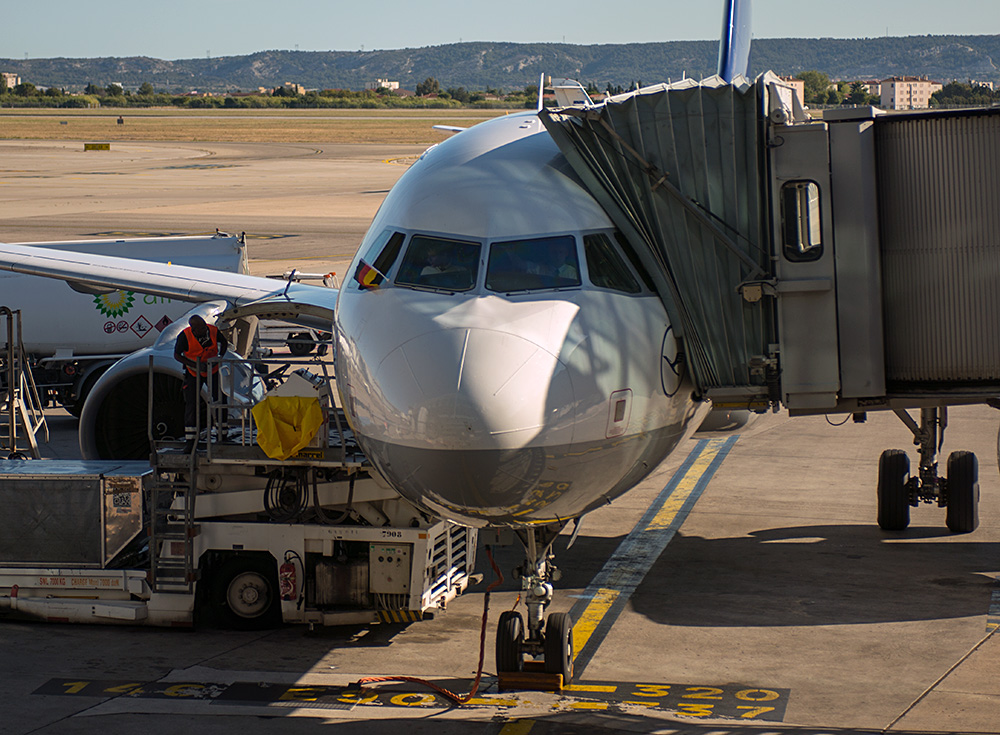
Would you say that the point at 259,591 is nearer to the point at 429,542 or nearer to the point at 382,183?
the point at 429,542

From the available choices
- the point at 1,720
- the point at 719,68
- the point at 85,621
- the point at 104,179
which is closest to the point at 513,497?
the point at 1,720

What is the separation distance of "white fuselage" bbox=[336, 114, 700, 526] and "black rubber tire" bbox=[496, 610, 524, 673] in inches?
68.7

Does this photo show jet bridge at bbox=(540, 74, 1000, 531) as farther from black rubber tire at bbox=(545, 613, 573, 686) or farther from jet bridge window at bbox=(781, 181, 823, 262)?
black rubber tire at bbox=(545, 613, 573, 686)

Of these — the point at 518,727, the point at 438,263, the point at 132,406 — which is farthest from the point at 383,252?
the point at 132,406

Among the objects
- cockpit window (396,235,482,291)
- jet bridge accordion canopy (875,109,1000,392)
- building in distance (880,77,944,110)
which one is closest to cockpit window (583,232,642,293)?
cockpit window (396,235,482,291)

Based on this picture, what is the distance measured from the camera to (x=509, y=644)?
1110cm

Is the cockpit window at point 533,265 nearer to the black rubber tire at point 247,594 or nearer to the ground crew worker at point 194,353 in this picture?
the black rubber tire at point 247,594

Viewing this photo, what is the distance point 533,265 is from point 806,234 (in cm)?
255

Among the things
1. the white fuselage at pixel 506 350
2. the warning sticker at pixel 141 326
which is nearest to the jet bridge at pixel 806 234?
the white fuselage at pixel 506 350

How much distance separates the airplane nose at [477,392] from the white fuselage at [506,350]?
0.01 meters

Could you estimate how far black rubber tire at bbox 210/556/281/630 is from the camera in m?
13.4

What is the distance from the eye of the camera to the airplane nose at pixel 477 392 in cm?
856

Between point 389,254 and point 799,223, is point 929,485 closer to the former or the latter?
point 799,223

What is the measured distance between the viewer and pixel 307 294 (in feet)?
56.1
